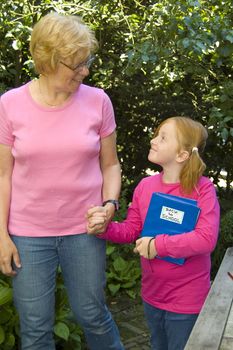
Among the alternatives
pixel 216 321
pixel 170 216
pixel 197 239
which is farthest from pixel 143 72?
pixel 216 321

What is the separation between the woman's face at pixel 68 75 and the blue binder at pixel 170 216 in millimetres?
573

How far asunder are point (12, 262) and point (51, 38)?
0.96m

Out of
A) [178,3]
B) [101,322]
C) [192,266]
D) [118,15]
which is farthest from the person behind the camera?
[118,15]

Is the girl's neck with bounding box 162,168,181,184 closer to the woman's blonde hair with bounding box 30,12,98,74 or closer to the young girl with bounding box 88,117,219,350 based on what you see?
the young girl with bounding box 88,117,219,350

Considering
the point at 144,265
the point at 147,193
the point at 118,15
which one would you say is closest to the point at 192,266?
the point at 144,265

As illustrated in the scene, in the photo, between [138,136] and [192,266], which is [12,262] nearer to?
[192,266]

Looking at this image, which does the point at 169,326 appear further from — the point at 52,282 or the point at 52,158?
the point at 52,158

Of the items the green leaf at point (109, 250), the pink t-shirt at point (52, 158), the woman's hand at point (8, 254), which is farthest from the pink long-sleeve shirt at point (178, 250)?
the green leaf at point (109, 250)

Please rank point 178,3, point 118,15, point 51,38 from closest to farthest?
point 51,38
point 178,3
point 118,15

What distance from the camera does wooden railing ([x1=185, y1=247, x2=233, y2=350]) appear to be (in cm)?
197

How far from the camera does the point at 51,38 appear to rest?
2.28 metres

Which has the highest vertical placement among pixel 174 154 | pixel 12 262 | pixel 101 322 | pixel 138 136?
pixel 174 154

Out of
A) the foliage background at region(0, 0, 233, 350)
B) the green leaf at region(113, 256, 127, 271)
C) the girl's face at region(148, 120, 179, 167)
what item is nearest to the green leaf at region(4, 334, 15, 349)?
the foliage background at region(0, 0, 233, 350)

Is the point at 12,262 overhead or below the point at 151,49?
below
